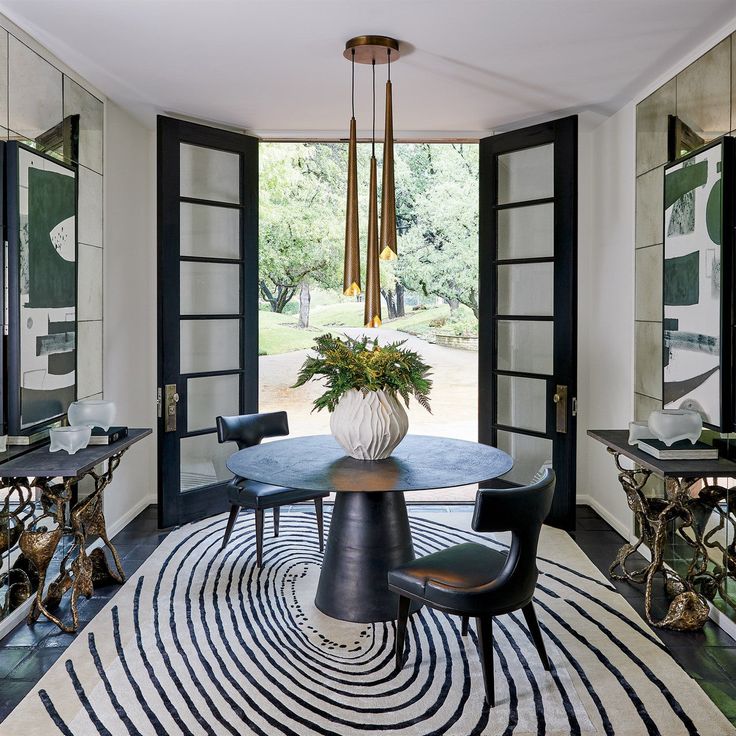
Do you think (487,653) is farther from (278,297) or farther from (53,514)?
(278,297)

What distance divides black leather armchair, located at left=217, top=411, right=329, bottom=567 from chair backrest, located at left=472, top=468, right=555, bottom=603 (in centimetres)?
118

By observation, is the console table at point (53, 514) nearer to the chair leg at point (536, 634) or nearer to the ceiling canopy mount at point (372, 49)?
the chair leg at point (536, 634)

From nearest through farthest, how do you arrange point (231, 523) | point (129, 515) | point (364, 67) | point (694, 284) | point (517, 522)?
point (517, 522) < point (694, 284) < point (364, 67) < point (231, 523) < point (129, 515)

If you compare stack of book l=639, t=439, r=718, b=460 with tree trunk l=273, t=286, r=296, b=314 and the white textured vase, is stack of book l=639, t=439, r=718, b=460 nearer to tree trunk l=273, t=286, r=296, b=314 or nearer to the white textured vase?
the white textured vase

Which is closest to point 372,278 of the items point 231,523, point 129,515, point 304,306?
point 231,523

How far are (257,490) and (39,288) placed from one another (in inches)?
55.5

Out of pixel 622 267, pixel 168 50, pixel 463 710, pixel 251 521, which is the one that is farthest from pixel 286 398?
pixel 463 710

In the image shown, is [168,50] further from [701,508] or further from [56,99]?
[701,508]

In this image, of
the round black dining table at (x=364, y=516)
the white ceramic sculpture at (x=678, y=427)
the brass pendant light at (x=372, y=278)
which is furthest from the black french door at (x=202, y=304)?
the white ceramic sculpture at (x=678, y=427)

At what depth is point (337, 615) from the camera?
308 cm

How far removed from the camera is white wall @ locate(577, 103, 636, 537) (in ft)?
14.2

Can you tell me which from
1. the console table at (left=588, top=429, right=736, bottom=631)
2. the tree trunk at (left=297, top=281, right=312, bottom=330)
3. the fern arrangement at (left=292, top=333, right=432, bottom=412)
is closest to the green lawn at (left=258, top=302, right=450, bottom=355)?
the tree trunk at (left=297, top=281, right=312, bottom=330)

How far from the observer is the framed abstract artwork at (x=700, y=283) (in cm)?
303

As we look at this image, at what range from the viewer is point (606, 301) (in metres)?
4.71
